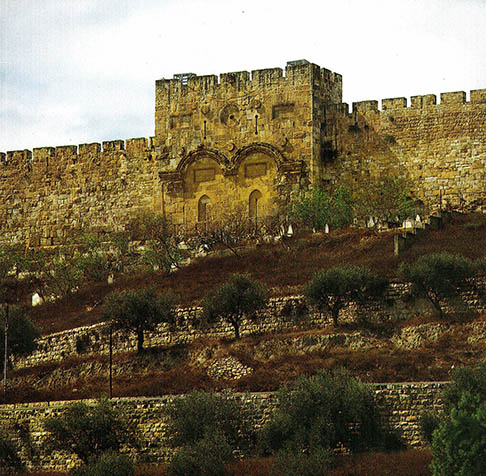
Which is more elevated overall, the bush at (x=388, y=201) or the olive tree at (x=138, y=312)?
the bush at (x=388, y=201)

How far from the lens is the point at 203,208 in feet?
191

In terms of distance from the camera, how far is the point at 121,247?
58688mm

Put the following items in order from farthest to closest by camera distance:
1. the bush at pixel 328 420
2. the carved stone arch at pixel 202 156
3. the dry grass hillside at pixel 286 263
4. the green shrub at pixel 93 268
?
the carved stone arch at pixel 202 156 < the green shrub at pixel 93 268 < the dry grass hillside at pixel 286 263 < the bush at pixel 328 420

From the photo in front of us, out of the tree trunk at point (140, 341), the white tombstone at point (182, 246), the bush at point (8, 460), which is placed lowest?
the bush at point (8, 460)

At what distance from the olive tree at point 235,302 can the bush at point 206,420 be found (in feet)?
22.8

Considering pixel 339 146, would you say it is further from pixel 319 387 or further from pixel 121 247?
pixel 319 387

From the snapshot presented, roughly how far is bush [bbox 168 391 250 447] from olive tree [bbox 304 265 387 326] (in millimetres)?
7240

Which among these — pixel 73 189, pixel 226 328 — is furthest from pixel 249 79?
pixel 226 328

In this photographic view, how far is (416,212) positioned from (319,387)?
18183 mm

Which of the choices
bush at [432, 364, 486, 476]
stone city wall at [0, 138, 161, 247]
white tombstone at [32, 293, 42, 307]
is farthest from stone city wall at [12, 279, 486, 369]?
stone city wall at [0, 138, 161, 247]

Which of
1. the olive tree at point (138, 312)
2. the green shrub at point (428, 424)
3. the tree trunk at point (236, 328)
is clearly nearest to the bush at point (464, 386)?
the green shrub at point (428, 424)

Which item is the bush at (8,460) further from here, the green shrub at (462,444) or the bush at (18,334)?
the green shrub at (462,444)

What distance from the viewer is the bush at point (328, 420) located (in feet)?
120

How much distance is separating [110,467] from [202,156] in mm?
24630
